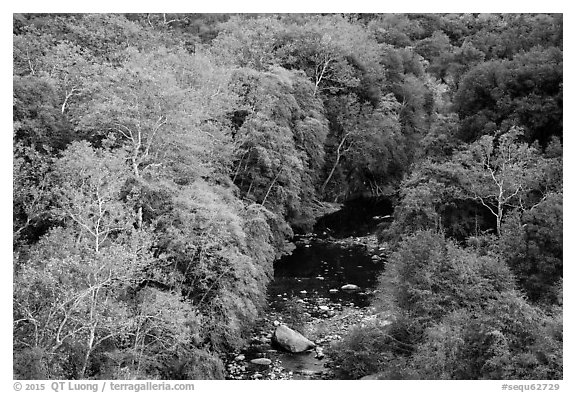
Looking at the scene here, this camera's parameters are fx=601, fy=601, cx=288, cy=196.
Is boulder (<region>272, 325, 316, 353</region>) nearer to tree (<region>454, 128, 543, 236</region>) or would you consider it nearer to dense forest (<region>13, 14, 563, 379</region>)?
dense forest (<region>13, 14, 563, 379</region>)

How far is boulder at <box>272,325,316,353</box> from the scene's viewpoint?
24547mm

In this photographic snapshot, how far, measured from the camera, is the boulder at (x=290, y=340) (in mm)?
24547

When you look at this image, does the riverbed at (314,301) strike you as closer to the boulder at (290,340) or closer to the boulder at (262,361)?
the boulder at (262,361)

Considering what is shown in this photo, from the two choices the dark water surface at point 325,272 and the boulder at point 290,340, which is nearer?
the boulder at point 290,340

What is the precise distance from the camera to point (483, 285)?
21.4 meters

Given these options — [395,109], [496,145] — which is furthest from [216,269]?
[395,109]

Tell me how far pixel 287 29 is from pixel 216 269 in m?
29.4

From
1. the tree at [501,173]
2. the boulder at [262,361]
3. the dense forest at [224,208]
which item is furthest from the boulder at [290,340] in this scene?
the tree at [501,173]

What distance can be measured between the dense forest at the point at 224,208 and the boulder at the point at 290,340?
1.44 m

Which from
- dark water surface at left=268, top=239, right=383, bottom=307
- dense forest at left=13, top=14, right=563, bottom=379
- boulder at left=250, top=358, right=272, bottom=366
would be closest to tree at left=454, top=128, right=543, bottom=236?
dense forest at left=13, top=14, right=563, bottom=379

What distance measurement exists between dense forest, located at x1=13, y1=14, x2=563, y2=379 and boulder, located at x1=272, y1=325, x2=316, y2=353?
1437 mm

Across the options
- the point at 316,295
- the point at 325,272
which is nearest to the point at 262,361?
the point at 316,295

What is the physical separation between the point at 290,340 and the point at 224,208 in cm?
608
